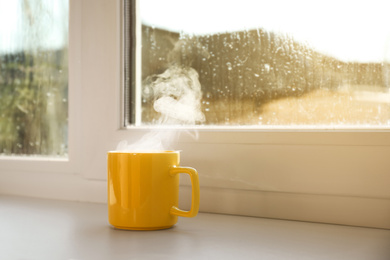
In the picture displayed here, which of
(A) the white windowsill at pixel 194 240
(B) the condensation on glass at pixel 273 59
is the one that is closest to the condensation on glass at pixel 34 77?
(B) the condensation on glass at pixel 273 59

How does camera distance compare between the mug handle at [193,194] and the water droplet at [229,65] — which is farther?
the water droplet at [229,65]

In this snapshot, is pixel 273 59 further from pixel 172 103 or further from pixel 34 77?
pixel 34 77

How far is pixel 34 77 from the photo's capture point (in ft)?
3.88

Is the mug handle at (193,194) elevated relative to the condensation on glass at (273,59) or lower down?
lower down

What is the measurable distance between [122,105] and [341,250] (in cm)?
58

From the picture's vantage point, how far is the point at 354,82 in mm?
766

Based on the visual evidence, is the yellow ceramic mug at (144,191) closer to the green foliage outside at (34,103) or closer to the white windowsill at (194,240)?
the white windowsill at (194,240)

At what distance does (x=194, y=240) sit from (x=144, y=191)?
11 cm

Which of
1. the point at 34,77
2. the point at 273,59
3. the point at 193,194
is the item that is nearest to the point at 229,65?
the point at 273,59

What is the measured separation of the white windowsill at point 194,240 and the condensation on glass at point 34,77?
0.37 metres

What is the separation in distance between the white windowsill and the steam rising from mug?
0.60ft

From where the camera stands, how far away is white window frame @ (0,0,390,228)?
72cm

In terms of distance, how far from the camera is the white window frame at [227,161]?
72cm

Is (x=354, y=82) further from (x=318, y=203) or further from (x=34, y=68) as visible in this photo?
(x=34, y=68)
